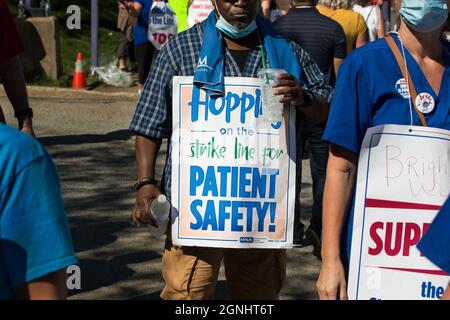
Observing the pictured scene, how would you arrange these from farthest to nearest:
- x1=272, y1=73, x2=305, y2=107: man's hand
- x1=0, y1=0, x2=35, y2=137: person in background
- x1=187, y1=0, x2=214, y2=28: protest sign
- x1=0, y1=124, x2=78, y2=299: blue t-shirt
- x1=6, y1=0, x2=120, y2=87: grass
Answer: x1=6, y1=0, x2=120, y2=87: grass
x1=187, y1=0, x2=214, y2=28: protest sign
x1=0, y1=0, x2=35, y2=137: person in background
x1=272, y1=73, x2=305, y2=107: man's hand
x1=0, y1=124, x2=78, y2=299: blue t-shirt

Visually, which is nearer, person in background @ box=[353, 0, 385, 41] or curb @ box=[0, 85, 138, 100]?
person in background @ box=[353, 0, 385, 41]

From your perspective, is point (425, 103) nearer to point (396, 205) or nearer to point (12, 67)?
point (396, 205)

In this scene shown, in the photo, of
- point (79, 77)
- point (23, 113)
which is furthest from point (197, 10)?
point (23, 113)

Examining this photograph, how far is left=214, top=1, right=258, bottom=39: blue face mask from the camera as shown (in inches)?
162

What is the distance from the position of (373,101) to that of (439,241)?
31.6 inches

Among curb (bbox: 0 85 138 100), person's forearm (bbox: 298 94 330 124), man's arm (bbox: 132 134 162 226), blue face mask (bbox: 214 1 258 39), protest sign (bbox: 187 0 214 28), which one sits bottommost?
curb (bbox: 0 85 138 100)

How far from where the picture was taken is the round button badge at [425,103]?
3367 millimetres

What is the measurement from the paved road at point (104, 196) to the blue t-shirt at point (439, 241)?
3.28 m

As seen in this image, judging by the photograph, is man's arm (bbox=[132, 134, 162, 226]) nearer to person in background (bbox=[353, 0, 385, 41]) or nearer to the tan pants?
the tan pants

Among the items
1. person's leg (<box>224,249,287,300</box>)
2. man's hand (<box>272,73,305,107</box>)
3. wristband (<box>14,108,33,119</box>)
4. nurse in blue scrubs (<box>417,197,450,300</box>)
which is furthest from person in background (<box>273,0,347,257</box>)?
nurse in blue scrubs (<box>417,197,450,300</box>)

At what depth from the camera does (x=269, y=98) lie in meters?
4.02

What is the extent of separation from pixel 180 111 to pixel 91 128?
23.1 ft

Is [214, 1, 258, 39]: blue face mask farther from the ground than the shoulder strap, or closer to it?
farther from the ground

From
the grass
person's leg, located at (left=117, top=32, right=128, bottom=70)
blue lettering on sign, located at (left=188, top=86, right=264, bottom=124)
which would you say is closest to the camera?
blue lettering on sign, located at (left=188, top=86, right=264, bottom=124)
